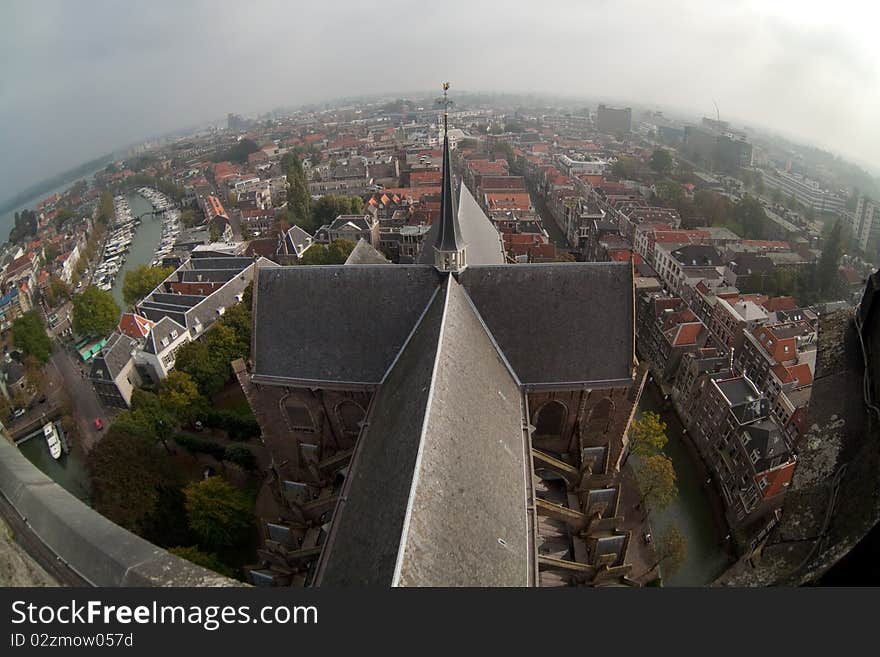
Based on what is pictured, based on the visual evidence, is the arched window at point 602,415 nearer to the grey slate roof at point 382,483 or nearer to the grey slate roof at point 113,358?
the grey slate roof at point 382,483

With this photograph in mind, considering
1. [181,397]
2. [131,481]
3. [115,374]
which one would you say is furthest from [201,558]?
[115,374]

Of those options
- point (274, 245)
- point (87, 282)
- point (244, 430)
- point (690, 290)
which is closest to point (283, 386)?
point (244, 430)

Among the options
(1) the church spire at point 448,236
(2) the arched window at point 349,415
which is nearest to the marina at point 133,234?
(2) the arched window at point 349,415

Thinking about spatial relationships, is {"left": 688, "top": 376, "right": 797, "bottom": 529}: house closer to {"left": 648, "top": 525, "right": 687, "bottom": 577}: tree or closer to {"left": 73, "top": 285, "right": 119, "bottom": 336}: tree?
{"left": 648, "top": 525, "right": 687, "bottom": 577}: tree

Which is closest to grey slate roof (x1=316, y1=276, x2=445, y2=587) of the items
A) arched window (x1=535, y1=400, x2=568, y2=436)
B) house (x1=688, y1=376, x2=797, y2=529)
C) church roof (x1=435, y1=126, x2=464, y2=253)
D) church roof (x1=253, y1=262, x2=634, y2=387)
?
church roof (x1=253, y1=262, x2=634, y2=387)

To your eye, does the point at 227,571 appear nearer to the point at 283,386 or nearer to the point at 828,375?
the point at 283,386

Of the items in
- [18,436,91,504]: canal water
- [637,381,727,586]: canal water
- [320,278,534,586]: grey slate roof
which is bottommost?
[637,381,727,586]: canal water

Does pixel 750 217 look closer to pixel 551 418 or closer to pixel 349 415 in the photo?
Answer: pixel 551 418
